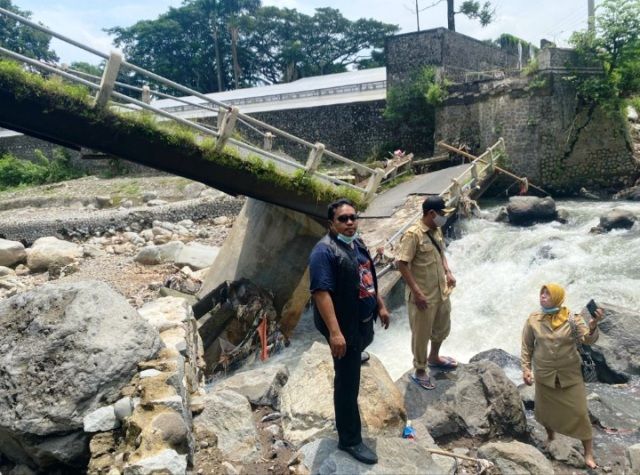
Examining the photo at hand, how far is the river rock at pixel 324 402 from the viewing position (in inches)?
171

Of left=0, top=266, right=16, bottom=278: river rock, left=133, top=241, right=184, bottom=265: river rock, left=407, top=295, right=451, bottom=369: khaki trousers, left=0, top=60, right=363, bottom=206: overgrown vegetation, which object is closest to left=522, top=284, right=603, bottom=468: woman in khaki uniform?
left=407, top=295, right=451, bottom=369: khaki trousers

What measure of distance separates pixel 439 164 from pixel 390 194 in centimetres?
566

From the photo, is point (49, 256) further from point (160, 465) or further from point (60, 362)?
point (160, 465)

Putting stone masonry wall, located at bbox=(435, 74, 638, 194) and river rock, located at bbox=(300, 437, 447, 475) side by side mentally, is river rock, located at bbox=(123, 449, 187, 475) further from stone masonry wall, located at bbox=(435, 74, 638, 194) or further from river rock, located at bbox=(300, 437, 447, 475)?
stone masonry wall, located at bbox=(435, 74, 638, 194)

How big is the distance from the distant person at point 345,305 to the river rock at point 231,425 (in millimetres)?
986

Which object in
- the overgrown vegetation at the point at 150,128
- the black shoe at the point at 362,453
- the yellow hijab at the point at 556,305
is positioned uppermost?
the overgrown vegetation at the point at 150,128

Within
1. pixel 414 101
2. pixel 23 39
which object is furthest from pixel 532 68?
pixel 23 39

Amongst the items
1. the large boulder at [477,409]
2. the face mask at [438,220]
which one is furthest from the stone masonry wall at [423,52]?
the large boulder at [477,409]

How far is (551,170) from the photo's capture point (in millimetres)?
18688

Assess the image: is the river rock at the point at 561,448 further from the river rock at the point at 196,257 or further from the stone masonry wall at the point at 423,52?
the stone masonry wall at the point at 423,52

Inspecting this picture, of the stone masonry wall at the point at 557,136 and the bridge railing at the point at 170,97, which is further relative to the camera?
the stone masonry wall at the point at 557,136

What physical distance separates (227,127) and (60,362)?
185 inches

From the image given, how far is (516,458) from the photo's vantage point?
13.4 feet

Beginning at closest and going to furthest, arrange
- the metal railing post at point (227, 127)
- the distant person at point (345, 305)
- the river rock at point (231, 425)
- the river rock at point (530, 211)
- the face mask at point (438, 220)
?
the distant person at point (345, 305), the river rock at point (231, 425), the face mask at point (438, 220), the metal railing post at point (227, 127), the river rock at point (530, 211)
